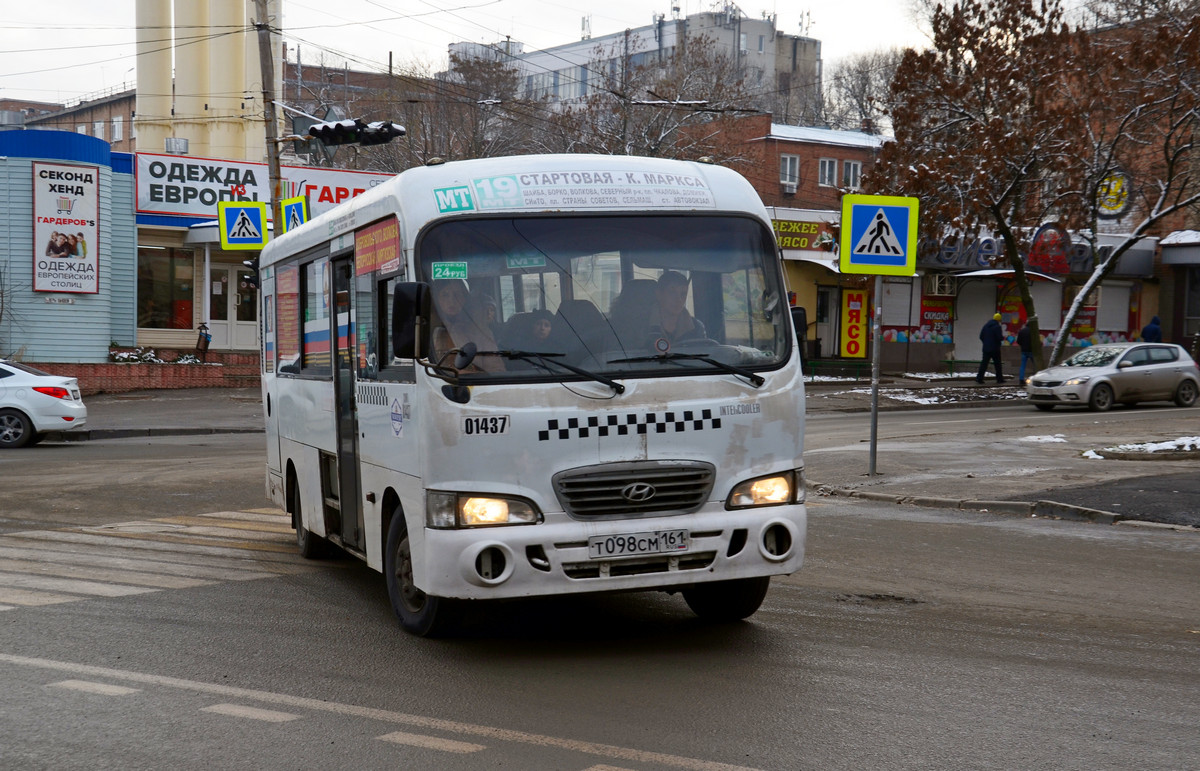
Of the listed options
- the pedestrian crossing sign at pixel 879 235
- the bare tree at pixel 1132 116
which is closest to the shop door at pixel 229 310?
the bare tree at pixel 1132 116

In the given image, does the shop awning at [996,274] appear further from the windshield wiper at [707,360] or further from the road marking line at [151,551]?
the windshield wiper at [707,360]

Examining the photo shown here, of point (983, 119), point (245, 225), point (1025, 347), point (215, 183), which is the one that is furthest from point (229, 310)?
point (1025, 347)

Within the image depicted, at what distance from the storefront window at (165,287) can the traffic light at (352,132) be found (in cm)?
1571

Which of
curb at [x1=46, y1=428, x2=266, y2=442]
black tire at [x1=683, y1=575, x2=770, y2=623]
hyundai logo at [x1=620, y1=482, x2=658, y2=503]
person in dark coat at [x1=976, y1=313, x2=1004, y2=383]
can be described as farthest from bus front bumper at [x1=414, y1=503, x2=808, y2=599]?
person in dark coat at [x1=976, y1=313, x2=1004, y2=383]

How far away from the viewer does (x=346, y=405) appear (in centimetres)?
813

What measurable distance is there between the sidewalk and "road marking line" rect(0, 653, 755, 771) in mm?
7731

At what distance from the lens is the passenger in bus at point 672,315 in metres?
6.64

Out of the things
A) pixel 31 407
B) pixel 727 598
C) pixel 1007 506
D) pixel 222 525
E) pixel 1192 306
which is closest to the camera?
pixel 727 598

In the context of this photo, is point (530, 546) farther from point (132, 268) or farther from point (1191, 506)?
point (132, 268)

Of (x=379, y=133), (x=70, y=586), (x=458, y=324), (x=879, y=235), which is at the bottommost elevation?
(x=70, y=586)

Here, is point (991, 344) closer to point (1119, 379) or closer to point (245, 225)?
point (1119, 379)

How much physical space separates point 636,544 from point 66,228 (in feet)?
Result: 92.6

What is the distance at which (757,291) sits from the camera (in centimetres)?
689

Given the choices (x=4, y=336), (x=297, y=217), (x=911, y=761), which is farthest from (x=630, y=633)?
(x=4, y=336)
